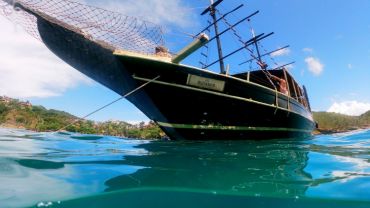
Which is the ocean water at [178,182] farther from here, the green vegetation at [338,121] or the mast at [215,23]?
the green vegetation at [338,121]

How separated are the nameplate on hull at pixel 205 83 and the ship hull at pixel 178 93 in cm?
3

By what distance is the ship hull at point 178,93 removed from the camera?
840cm

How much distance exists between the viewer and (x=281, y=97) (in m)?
11.4

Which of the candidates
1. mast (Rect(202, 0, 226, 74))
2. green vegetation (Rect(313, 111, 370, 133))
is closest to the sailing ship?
mast (Rect(202, 0, 226, 74))

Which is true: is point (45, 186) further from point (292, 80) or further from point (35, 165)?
point (292, 80)

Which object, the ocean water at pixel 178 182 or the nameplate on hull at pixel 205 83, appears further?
the nameplate on hull at pixel 205 83

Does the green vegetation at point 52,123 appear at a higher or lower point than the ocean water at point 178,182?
higher

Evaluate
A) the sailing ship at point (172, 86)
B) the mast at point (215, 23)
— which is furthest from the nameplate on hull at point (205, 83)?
the mast at point (215, 23)

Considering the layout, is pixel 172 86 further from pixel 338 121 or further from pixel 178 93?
pixel 338 121

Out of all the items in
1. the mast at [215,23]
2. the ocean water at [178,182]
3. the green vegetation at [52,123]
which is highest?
the mast at [215,23]

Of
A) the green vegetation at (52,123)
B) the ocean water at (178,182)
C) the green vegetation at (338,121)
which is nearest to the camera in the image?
the ocean water at (178,182)

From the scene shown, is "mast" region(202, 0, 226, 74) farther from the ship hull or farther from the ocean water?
the ocean water

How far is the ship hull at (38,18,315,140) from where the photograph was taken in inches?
331

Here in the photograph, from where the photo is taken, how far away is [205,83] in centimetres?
909
